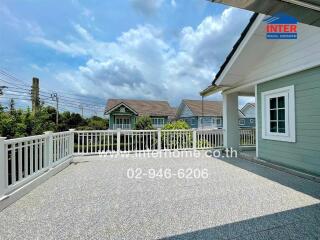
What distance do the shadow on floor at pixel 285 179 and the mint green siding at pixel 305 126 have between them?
0.33m

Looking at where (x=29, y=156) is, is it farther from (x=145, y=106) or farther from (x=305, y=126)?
(x=145, y=106)

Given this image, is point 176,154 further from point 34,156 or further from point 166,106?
point 166,106

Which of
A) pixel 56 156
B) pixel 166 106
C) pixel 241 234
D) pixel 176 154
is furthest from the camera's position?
pixel 166 106

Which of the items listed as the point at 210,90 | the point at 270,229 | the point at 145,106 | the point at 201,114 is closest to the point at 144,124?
the point at 210,90

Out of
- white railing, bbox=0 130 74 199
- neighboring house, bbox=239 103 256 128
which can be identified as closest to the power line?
white railing, bbox=0 130 74 199

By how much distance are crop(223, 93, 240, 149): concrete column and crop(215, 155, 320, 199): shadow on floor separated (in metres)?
1.80

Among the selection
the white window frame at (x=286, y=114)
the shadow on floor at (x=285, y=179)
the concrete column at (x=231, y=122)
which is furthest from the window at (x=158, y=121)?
the white window frame at (x=286, y=114)

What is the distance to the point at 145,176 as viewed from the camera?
4387mm

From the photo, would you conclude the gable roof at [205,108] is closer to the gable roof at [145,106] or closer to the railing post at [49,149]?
the gable roof at [145,106]

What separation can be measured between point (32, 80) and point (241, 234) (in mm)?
15054

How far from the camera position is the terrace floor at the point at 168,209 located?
207cm

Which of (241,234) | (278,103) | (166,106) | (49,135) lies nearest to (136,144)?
(49,135)

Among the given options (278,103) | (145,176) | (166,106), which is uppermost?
(166,106)

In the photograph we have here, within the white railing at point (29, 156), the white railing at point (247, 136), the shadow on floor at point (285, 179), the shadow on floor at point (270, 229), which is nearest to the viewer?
the shadow on floor at point (270, 229)
